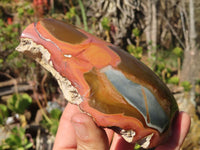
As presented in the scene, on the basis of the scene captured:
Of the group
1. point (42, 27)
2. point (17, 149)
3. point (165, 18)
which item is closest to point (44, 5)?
point (165, 18)

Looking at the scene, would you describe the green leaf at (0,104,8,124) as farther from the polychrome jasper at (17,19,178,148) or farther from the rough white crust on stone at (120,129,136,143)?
the rough white crust on stone at (120,129,136,143)

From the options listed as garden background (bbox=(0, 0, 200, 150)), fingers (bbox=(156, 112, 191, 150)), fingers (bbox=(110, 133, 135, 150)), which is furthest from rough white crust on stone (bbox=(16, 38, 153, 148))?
garden background (bbox=(0, 0, 200, 150))

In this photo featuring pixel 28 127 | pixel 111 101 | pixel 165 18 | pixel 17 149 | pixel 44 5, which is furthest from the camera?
pixel 44 5

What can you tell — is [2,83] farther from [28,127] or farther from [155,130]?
[155,130]

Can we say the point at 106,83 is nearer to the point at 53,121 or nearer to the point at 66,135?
the point at 66,135

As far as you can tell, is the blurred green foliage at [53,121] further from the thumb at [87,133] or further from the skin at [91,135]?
the thumb at [87,133]

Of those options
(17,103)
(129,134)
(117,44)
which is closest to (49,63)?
(129,134)

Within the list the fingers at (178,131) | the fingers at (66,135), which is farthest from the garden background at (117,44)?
the fingers at (178,131)
